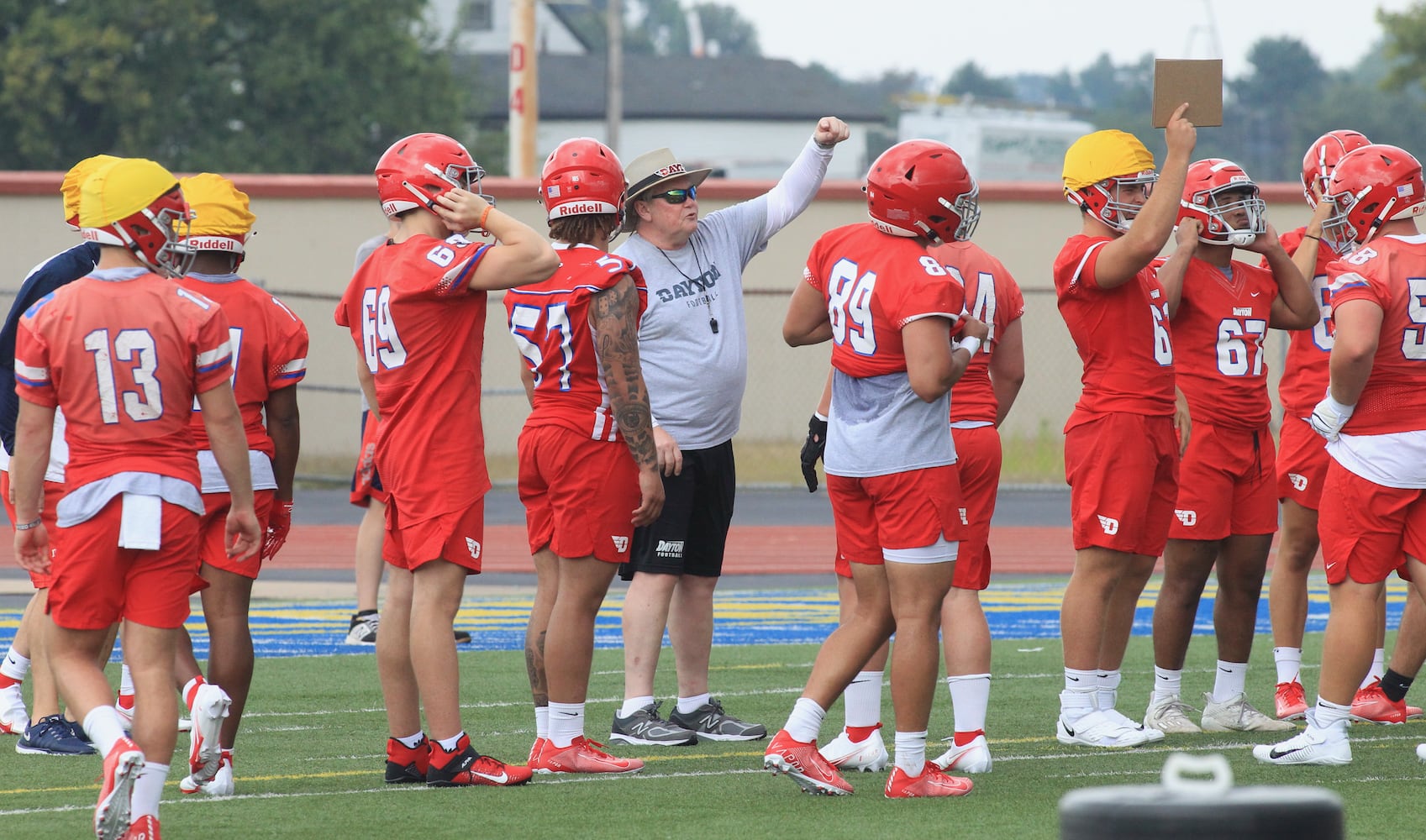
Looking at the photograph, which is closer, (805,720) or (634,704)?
(805,720)

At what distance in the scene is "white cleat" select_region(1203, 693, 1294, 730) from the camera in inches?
270

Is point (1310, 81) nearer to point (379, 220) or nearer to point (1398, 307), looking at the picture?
point (379, 220)

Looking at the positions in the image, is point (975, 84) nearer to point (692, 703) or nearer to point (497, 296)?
point (497, 296)

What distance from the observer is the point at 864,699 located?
246 inches

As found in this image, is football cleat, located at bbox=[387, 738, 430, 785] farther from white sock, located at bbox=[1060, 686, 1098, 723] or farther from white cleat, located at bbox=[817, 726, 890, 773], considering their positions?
white sock, located at bbox=[1060, 686, 1098, 723]

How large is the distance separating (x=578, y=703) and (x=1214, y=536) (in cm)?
253

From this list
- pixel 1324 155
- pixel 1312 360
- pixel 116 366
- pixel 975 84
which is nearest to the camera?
pixel 116 366

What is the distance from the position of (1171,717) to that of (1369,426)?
149 centimetres

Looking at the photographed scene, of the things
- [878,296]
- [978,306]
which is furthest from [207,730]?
[978,306]

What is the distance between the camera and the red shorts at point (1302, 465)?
730 centimetres

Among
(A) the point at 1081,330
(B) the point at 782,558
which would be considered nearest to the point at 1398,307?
(A) the point at 1081,330

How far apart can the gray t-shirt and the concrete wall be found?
11468mm

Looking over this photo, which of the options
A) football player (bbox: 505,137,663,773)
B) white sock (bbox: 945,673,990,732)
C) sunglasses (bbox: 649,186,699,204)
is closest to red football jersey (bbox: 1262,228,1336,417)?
white sock (bbox: 945,673,990,732)

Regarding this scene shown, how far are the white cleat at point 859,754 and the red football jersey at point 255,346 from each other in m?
2.25
